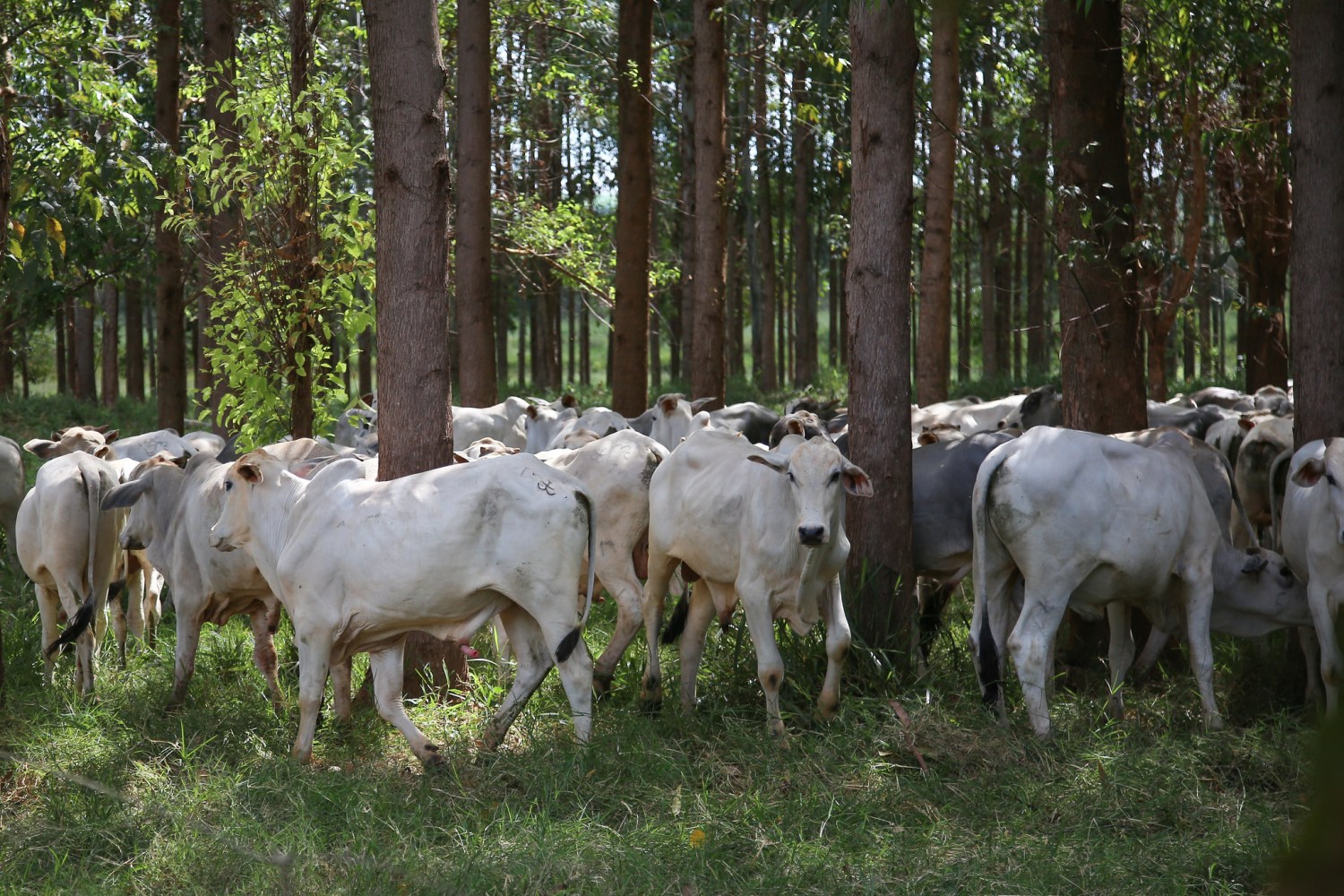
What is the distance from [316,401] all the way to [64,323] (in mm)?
27103

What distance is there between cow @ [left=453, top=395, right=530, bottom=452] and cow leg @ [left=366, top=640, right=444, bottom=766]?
7132 millimetres

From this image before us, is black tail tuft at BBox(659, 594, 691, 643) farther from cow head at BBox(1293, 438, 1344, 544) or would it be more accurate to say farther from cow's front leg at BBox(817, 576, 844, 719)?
cow head at BBox(1293, 438, 1344, 544)

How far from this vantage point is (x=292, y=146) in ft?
30.5

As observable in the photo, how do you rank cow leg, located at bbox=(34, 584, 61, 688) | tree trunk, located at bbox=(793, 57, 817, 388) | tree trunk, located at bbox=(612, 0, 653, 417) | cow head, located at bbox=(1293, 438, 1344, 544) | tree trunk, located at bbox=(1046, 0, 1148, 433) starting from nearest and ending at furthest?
cow head, located at bbox=(1293, 438, 1344, 544)
cow leg, located at bbox=(34, 584, 61, 688)
tree trunk, located at bbox=(1046, 0, 1148, 433)
tree trunk, located at bbox=(612, 0, 653, 417)
tree trunk, located at bbox=(793, 57, 817, 388)

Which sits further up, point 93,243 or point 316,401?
point 93,243

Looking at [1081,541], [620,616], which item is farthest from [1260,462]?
[620,616]

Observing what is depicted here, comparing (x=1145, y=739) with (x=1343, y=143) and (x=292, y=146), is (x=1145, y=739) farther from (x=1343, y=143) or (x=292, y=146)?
(x=292, y=146)

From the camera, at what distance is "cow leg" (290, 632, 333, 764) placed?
6367 millimetres

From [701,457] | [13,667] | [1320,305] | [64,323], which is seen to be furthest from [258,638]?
[64,323]

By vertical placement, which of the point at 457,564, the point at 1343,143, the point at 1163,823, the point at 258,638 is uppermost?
the point at 1343,143

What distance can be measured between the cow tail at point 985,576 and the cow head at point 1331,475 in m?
1.51

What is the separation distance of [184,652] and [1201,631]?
5.75m

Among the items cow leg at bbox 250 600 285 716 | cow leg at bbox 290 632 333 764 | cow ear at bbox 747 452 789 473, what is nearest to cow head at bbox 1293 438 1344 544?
cow ear at bbox 747 452 789 473

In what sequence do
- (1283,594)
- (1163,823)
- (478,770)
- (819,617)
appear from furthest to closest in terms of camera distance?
(819,617), (1283,594), (478,770), (1163,823)
